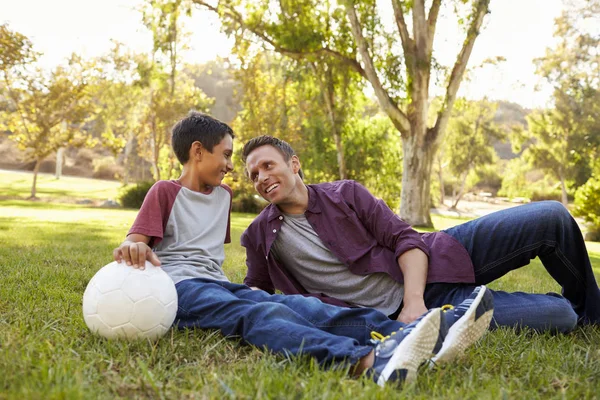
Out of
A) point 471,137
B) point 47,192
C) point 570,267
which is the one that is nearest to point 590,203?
point 570,267

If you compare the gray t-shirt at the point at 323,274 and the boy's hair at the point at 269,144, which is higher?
the boy's hair at the point at 269,144

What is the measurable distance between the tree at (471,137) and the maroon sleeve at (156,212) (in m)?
41.4

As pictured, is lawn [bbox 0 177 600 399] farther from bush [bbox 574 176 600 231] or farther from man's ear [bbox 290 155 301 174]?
bush [bbox 574 176 600 231]

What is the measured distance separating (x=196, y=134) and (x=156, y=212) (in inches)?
27.4

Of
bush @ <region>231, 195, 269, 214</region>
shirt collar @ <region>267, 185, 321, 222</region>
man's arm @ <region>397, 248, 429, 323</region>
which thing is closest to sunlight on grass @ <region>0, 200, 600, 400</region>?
man's arm @ <region>397, 248, 429, 323</region>

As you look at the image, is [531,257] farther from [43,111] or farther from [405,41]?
[43,111]

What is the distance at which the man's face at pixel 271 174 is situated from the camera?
3436 millimetres

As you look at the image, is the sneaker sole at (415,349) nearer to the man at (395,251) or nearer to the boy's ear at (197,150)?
the man at (395,251)

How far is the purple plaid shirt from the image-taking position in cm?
329

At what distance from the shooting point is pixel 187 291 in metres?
3.19

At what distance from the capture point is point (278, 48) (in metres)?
16.8

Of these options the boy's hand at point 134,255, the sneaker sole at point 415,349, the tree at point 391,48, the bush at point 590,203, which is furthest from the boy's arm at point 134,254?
the bush at point 590,203

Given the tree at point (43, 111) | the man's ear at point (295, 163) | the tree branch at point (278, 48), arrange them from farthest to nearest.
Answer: the tree at point (43, 111) → the tree branch at point (278, 48) → the man's ear at point (295, 163)

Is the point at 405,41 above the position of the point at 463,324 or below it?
above
